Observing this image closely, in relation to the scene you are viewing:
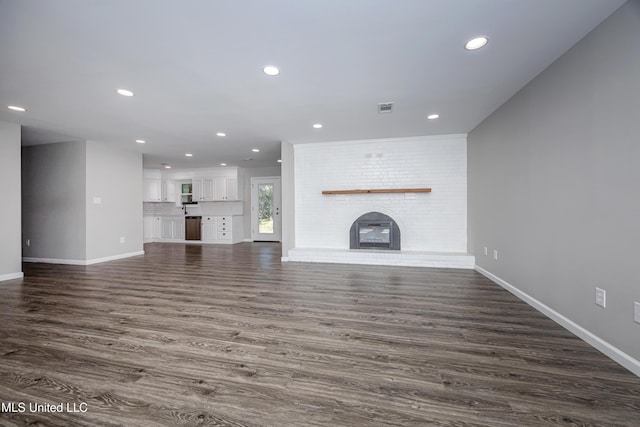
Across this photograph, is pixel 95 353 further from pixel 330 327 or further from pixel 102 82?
pixel 102 82

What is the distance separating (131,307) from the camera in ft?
9.05

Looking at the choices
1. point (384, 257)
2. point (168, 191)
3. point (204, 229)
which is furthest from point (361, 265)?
point (168, 191)

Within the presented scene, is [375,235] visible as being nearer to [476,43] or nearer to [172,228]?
[476,43]

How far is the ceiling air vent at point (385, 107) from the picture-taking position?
3.33 meters

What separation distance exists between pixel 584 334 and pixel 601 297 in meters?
0.35

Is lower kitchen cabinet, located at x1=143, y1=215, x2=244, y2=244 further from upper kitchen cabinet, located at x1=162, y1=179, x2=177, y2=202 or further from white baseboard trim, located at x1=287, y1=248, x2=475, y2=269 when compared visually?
white baseboard trim, located at x1=287, y1=248, x2=475, y2=269

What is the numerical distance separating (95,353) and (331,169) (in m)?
4.44

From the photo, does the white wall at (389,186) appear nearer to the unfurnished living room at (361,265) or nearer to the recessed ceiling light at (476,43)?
the unfurnished living room at (361,265)

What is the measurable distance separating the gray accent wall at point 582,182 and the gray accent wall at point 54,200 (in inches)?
279

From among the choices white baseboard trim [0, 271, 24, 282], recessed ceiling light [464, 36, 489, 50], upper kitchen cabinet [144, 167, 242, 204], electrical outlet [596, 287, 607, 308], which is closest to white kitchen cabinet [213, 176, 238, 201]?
upper kitchen cabinet [144, 167, 242, 204]

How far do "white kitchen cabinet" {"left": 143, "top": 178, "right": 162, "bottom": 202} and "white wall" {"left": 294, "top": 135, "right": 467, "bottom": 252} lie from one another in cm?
568

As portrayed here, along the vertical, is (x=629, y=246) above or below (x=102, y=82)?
below

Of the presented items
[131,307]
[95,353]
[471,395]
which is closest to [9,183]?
[131,307]

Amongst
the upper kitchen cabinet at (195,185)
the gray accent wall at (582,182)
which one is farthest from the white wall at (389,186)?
the upper kitchen cabinet at (195,185)
